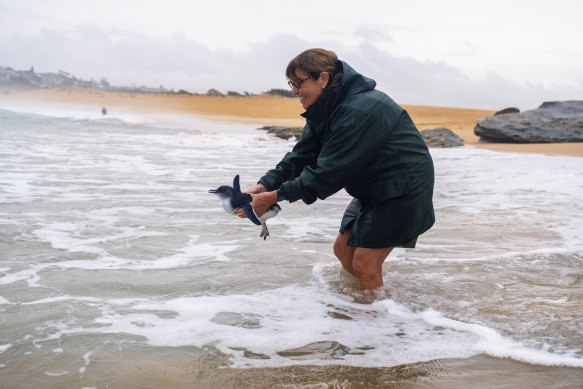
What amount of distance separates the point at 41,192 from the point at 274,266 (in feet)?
13.8

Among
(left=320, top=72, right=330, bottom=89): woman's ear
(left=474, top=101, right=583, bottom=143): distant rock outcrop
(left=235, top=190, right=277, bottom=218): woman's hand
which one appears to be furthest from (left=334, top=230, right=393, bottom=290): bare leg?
(left=474, top=101, right=583, bottom=143): distant rock outcrop

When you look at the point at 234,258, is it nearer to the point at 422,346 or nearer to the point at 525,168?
the point at 422,346

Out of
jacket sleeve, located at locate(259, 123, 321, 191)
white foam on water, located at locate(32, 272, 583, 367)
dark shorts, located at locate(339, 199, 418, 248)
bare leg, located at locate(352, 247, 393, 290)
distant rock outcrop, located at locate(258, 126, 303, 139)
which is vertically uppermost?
distant rock outcrop, located at locate(258, 126, 303, 139)

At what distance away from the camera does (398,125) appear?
10.6ft

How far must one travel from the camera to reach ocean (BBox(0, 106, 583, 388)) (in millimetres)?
2723

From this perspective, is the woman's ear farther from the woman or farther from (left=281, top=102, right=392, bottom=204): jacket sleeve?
(left=281, top=102, right=392, bottom=204): jacket sleeve

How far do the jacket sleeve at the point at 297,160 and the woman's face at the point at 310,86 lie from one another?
1.36 ft

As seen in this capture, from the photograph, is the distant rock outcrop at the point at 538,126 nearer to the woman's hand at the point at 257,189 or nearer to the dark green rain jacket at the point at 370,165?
the dark green rain jacket at the point at 370,165

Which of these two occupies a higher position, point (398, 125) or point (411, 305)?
point (398, 125)

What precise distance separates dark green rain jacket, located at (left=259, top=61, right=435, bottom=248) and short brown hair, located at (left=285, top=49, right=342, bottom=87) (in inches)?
1.8

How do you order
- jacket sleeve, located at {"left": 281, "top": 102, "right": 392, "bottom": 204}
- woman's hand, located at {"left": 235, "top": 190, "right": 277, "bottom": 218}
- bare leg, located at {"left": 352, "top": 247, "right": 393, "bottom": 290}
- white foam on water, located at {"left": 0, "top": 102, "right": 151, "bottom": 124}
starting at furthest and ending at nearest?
white foam on water, located at {"left": 0, "top": 102, "right": 151, "bottom": 124} → bare leg, located at {"left": 352, "top": 247, "right": 393, "bottom": 290} → woman's hand, located at {"left": 235, "top": 190, "right": 277, "bottom": 218} → jacket sleeve, located at {"left": 281, "top": 102, "right": 392, "bottom": 204}

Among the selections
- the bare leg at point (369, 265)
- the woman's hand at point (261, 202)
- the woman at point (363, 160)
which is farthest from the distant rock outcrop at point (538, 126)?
the woman's hand at point (261, 202)

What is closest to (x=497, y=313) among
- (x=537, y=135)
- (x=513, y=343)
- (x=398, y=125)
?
(x=513, y=343)

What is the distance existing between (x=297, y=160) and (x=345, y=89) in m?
0.68
